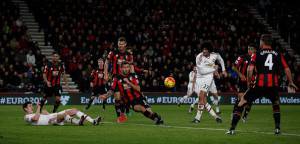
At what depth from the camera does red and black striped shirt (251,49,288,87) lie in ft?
50.8

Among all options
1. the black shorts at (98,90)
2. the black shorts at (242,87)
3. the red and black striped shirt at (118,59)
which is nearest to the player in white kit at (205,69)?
the black shorts at (242,87)

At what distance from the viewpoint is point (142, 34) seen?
1576 inches

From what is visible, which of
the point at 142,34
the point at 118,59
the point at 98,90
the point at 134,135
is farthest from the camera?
the point at 142,34

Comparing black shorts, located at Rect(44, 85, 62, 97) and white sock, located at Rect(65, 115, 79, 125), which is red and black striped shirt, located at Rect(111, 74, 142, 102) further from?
black shorts, located at Rect(44, 85, 62, 97)

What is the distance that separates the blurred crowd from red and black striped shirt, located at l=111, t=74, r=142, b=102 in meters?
16.2

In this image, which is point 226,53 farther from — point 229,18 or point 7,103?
point 7,103

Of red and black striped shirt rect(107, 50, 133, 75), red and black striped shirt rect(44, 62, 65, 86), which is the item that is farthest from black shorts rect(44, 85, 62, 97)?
red and black striped shirt rect(107, 50, 133, 75)

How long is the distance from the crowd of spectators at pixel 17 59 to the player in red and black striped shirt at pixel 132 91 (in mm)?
16639

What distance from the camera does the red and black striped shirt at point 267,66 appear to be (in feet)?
50.8

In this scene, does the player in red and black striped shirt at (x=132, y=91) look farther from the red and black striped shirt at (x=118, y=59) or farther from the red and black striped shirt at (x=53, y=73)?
the red and black striped shirt at (x=53, y=73)

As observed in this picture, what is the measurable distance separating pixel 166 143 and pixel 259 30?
31.6m

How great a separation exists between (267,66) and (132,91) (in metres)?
4.97

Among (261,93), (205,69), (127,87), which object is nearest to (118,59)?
(127,87)

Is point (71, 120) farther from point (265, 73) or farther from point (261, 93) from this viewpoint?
point (265, 73)
